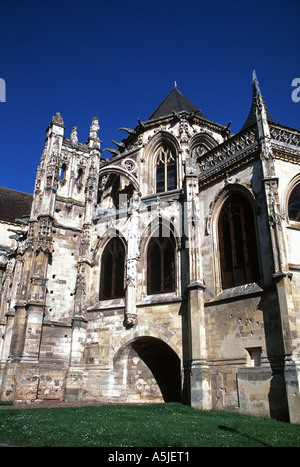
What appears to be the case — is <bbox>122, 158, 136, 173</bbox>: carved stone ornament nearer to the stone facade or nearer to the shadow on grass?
the stone facade

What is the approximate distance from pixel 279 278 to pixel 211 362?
3.81m

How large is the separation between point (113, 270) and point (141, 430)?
9683mm

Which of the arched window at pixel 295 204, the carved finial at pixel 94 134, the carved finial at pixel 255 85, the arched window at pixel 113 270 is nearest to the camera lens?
the arched window at pixel 295 204

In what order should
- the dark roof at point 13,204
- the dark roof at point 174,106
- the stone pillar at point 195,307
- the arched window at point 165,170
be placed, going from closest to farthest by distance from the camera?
the stone pillar at point 195,307 → the arched window at point 165,170 → the dark roof at point 174,106 → the dark roof at point 13,204

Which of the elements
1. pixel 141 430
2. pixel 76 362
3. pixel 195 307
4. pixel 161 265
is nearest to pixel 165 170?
pixel 161 265

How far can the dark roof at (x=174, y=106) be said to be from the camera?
20.8 m

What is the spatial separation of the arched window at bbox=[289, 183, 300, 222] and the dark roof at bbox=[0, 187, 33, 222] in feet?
73.7

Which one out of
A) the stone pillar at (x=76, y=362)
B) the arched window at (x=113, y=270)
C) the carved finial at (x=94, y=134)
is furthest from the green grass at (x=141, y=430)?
the carved finial at (x=94, y=134)

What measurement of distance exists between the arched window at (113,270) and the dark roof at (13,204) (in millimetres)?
14972

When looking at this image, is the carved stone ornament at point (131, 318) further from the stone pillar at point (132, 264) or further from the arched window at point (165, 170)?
the arched window at point (165, 170)

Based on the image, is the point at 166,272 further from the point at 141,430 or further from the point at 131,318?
the point at 141,430

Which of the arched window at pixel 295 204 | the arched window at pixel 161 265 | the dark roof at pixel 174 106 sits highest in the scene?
the dark roof at pixel 174 106

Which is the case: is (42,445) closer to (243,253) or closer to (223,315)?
(223,315)
